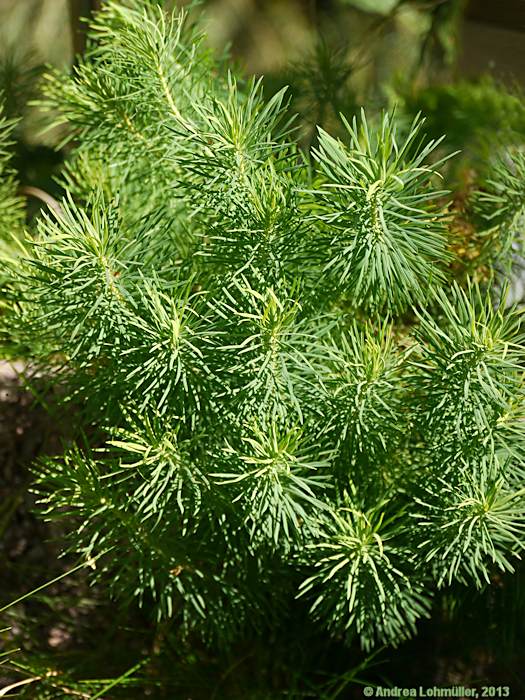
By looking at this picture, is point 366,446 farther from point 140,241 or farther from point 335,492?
point 140,241

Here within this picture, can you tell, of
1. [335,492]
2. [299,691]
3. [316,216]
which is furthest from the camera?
[299,691]

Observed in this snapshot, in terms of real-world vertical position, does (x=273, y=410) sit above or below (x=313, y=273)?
below

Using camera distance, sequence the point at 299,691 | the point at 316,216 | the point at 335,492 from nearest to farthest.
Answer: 1. the point at 316,216
2. the point at 335,492
3. the point at 299,691

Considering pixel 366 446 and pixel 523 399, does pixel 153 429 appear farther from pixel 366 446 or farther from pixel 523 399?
pixel 523 399

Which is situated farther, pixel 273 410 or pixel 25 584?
pixel 25 584

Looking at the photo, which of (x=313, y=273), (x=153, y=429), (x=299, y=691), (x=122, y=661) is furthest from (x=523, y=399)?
(x=122, y=661)

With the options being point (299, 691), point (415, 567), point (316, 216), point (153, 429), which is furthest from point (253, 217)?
point (299, 691)

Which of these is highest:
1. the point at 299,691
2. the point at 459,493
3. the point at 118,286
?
the point at 118,286
